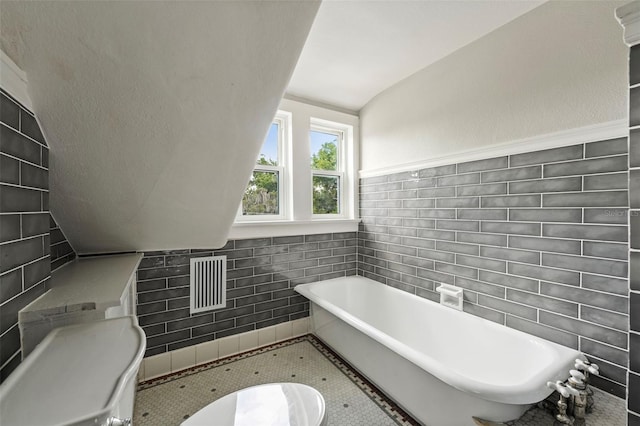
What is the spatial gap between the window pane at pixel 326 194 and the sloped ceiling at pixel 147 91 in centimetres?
156

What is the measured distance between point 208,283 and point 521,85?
8.98ft

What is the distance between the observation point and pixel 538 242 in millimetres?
1681

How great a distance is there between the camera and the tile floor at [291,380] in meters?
1.66

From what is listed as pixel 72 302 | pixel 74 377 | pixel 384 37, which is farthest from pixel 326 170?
pixel 74 377

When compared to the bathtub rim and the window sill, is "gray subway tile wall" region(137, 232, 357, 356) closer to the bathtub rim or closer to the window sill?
the window sill

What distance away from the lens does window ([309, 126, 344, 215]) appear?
3.03 m

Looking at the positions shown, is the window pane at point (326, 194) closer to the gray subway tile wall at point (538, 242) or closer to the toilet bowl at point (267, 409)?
the gray subway tile wall at point (538, 242)

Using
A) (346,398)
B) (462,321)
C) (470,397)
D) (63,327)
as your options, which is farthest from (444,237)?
(63,327)

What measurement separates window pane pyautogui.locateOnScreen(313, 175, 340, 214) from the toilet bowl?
6.06 ft

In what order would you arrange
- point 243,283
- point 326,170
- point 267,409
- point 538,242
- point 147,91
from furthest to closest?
point 326,170
point 243,283
point 538,242
point 267,409
point 147,91

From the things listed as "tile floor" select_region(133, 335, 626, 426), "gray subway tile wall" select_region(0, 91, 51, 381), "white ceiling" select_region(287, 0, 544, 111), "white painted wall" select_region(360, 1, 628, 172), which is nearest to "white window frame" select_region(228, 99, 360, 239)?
"white ceiling" select_region(287, 0, 544, 111)

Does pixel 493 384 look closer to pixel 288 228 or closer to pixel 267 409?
pixel 267 409

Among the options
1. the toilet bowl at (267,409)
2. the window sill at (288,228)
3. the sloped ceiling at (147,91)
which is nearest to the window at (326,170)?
the window sill at (288,228)

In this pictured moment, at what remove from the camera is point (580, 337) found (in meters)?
1.51
